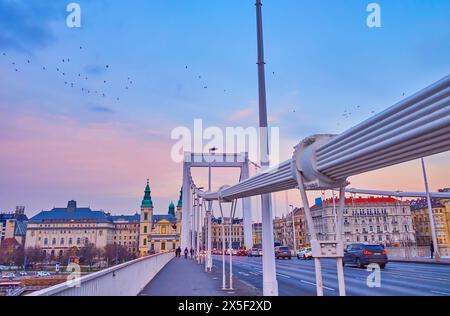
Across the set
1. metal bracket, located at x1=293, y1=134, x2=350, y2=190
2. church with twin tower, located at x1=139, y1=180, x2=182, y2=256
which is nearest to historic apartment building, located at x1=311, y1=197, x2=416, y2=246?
church with twin tower, located at x1=139, y1=180, x2=182, y2=256

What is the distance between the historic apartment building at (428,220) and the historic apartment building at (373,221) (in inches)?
227

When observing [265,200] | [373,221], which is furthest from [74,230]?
[265,200]

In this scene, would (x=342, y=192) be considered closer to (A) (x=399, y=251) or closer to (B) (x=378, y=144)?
(B) (x=378, y=144)

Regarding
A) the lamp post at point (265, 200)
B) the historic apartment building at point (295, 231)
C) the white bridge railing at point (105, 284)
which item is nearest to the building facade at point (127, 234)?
the historic apartment building at point (295, 231)

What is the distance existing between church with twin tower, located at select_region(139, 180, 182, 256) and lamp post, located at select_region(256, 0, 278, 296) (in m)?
91.9

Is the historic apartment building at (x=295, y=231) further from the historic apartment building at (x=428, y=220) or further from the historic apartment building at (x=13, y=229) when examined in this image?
the historic apartment building at (x=13, y=229)

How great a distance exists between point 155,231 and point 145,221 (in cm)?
451

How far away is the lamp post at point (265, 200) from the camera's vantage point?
733 centimetres

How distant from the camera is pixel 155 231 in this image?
10369cm

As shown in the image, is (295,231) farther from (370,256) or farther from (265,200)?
(265,200)

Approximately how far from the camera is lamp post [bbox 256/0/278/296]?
7332mm

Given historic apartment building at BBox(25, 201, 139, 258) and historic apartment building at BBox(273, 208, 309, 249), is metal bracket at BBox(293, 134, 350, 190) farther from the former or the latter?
historic apartment building at BBox(25, 201, 139, 258)
